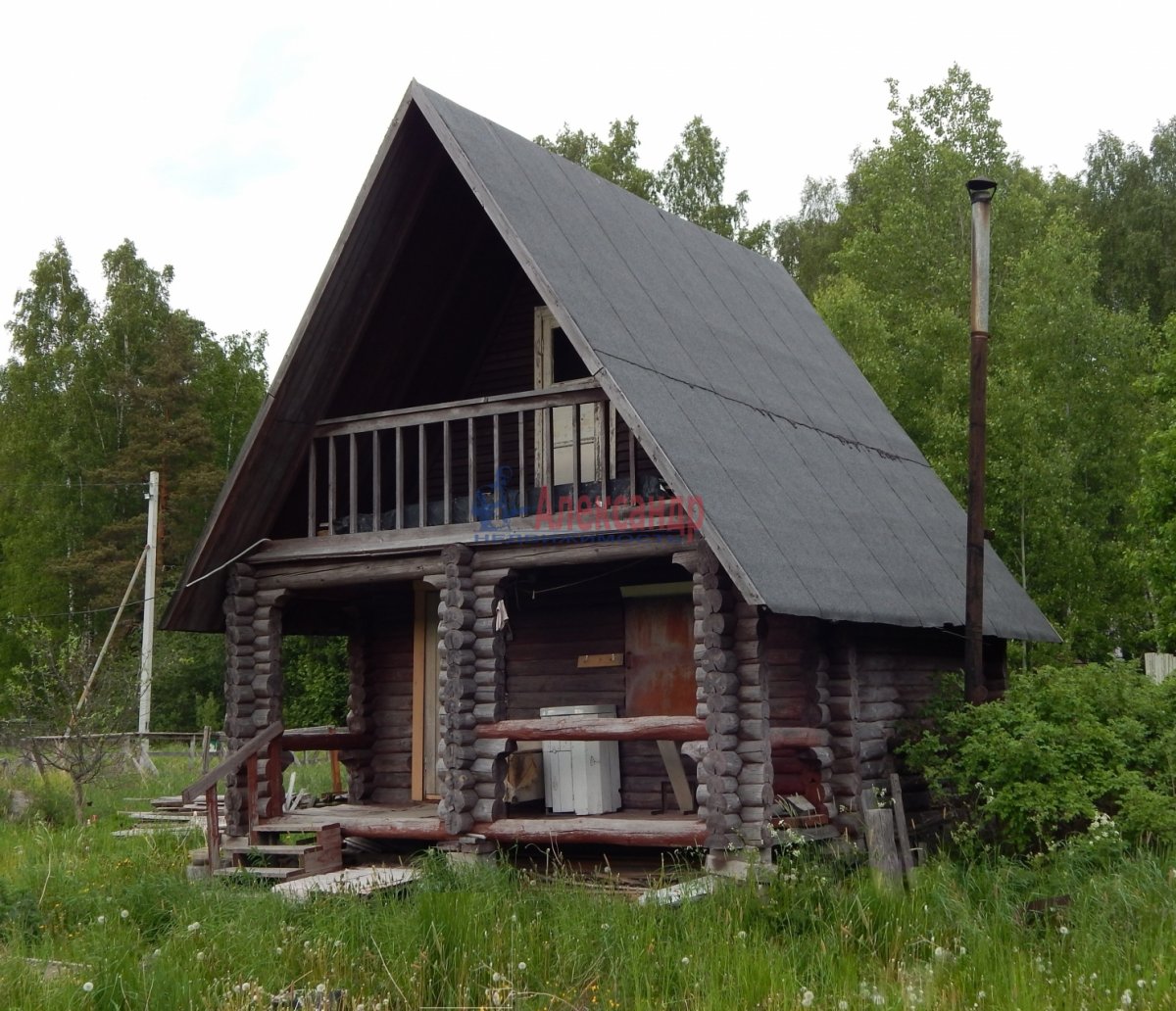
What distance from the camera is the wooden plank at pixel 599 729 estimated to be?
11.8 meters

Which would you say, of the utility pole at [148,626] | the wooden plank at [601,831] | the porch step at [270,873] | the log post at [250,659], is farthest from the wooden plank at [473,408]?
the utility pole at [148,626]

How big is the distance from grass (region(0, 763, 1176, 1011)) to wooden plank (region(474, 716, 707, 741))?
131 cm

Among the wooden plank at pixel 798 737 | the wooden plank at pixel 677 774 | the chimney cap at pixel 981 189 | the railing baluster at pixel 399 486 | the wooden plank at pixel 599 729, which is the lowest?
the wooden plank at pixel 677 774

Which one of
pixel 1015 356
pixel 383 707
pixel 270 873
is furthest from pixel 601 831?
pixel 1015 356

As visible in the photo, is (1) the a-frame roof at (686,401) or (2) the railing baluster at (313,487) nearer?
(1) the a-frame roof at (686,401)

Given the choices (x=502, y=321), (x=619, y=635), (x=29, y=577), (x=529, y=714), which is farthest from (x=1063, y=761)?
(x=29, y=577)

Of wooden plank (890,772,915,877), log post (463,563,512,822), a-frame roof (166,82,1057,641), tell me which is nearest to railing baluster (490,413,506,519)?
log post (463,563,512,822)

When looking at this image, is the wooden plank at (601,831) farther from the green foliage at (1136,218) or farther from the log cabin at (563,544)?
the green foliage at (1136,218)

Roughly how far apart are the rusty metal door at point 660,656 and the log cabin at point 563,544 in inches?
1.2

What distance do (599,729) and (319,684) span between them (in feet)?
78.6

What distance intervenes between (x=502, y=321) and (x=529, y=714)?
14.7 feet

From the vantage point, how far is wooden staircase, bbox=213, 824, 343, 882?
43.5ft

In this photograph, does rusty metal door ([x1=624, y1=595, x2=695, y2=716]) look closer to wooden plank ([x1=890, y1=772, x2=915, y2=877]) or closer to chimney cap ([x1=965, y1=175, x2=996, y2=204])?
wooden plank ([x1=890, y1=772, x2=915, y2=877])

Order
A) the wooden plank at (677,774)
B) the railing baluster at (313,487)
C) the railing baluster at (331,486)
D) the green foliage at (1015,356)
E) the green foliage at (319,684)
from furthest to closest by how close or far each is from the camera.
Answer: the green foliage at (319,684)
the green foliage at (1015,356)
the railing baluster at (313,487)
the railing baluster at (331,486)
the wooden plank at (677,774)
